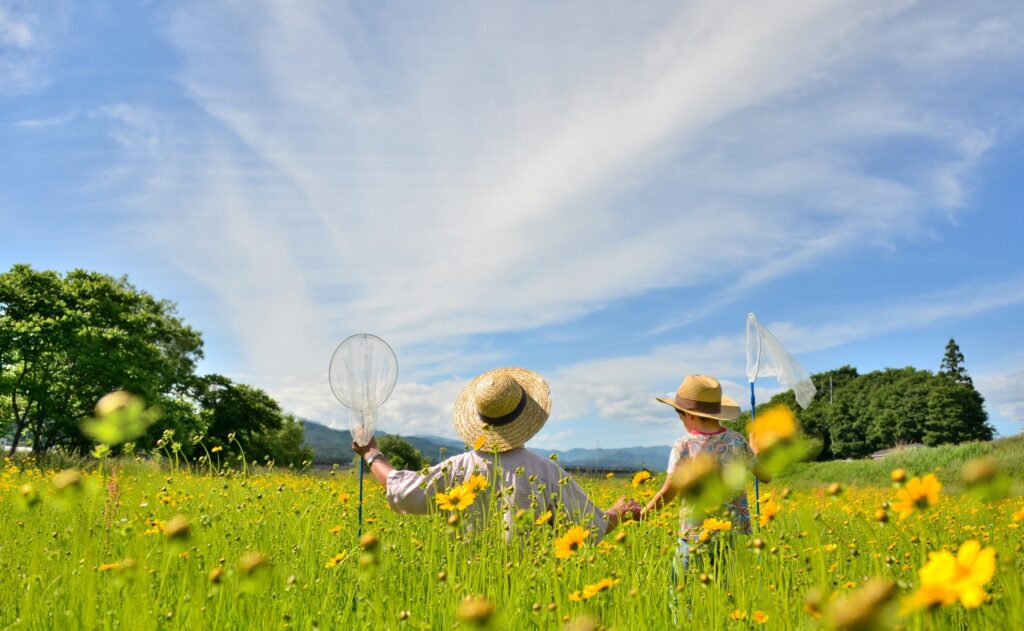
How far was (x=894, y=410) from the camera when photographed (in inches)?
2108

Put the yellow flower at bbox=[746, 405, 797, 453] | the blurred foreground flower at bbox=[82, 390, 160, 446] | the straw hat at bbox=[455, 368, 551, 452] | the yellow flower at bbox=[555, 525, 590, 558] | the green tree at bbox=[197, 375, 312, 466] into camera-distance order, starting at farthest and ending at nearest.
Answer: the green tree at bbox=[197, 375, 312, 466] < the straw hat at bbox=[455, 368, 551, 452] < the yellow flower at bbox=[555, 525, 590, 558] < the blurred foreground flower at bbox=[82, 390, 160, 446] < the yellow flower at bbox=[746, 405, 797, 453]

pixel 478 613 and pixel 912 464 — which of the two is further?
pixel 912 464

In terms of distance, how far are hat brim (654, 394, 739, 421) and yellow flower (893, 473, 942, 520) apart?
279 centimetres

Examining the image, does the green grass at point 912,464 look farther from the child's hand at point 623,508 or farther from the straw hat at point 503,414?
the child's hand at point 623,508

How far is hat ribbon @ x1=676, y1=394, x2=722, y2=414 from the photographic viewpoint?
4.10 m

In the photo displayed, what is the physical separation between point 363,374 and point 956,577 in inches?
139

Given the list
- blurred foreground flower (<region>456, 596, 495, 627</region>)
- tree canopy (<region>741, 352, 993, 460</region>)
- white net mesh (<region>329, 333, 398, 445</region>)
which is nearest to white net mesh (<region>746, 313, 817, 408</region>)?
A: white net mesh (<region>329, 333, 398, 445</region>)

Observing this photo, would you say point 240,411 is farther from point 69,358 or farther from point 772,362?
point 772,362

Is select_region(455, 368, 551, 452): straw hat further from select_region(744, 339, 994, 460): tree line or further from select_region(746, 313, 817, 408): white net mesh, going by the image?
select_region(744, 339, 994, 460): tree line

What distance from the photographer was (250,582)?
1.52m

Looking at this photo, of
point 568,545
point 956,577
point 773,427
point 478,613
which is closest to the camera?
point 956,577

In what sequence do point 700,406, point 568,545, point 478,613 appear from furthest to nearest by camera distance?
point 700,406, point 568,545, point 478,613

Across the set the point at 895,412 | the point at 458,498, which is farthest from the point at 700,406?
the point at 895,412

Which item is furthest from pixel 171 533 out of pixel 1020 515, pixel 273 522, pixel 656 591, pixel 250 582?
pixel 273 522
